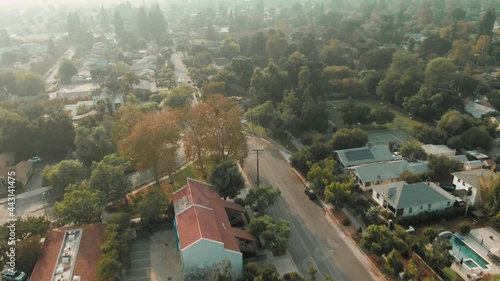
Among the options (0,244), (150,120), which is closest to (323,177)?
(150,120)

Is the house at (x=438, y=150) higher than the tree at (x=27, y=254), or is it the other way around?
the tree at (x=27, y=254)

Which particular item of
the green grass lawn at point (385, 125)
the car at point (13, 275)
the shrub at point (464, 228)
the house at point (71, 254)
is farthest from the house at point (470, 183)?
the car at point (13, 275)

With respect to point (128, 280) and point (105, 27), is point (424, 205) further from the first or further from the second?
point (105, 27)

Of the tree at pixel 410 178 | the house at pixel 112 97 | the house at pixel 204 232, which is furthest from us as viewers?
the house at pixel 112 97

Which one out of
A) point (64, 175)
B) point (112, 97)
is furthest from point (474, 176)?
point (112, 97)

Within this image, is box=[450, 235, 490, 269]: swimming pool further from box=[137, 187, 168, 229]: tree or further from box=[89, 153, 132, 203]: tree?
box=[89, 153, 132, 203]: tree

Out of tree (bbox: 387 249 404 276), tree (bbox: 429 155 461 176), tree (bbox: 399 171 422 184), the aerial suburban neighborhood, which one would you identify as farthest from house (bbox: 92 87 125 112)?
tree (bbox: 387 249 404 276)

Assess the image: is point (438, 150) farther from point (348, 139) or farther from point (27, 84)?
point (27, 84)

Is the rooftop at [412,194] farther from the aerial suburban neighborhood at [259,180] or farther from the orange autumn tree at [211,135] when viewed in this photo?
the orange autumn tree at [211,135]
